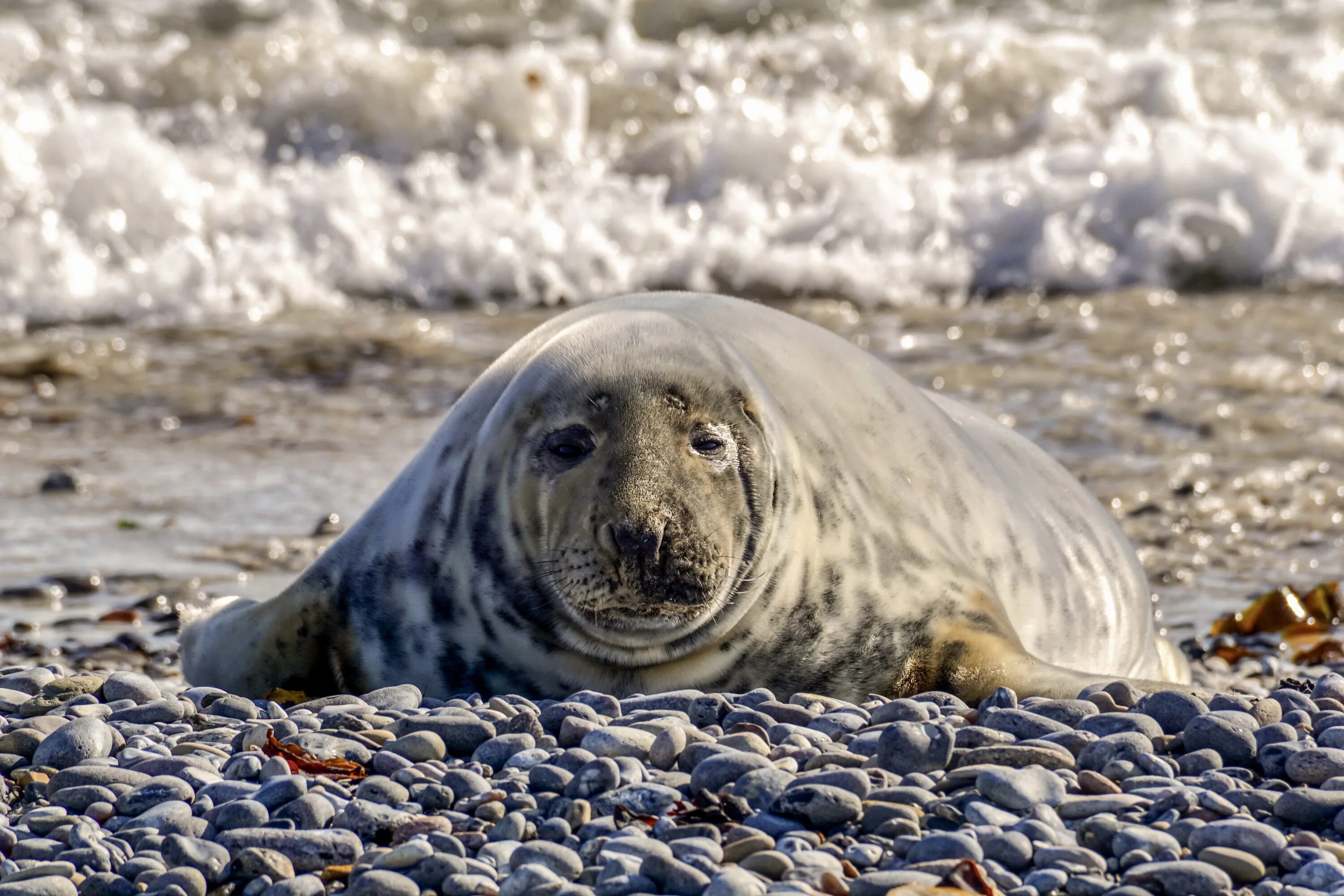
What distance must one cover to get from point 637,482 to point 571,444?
0.19 metres

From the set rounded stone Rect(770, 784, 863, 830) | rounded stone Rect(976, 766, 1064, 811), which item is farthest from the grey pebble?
rounded stone Rect(976, 766, 1064, 811)

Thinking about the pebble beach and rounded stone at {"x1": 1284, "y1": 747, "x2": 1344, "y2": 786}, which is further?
rounded stone at {"x1": 1284, "y1": 747, "x2": 1344, "y2": 786}

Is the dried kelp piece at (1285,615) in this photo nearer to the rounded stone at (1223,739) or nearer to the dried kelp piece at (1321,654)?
the dried kelp piece at (1321,654)

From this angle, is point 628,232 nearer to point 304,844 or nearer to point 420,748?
point 420,748

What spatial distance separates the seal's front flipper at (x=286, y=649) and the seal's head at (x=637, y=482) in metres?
0.57

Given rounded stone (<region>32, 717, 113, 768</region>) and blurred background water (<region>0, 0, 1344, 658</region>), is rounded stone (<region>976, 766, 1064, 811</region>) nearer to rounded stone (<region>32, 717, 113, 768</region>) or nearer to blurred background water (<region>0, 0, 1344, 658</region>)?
rounded stone (<region>32, 717, 113, 768</region>)

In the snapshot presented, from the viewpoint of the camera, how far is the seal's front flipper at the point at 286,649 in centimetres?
359

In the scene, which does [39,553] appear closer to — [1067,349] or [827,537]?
[827,537]

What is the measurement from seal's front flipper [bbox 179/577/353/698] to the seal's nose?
0.80 metres

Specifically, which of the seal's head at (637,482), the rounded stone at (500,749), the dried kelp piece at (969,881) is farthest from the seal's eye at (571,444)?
the dried kelp piece at (969,881)

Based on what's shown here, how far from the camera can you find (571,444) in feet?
10.6

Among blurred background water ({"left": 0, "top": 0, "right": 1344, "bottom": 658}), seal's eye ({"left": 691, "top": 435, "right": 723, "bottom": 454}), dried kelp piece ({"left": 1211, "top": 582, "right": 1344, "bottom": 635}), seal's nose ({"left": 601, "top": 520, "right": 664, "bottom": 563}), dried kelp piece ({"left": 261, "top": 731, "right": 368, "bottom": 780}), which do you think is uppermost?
blurred background water ({"left": 0, "top": 0, "right": 1344, "bottom": 658})

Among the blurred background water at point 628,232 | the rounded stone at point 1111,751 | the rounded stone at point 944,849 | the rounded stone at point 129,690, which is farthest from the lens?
the blurred background water at point 628,232

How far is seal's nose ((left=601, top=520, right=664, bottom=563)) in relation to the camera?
3031mm
